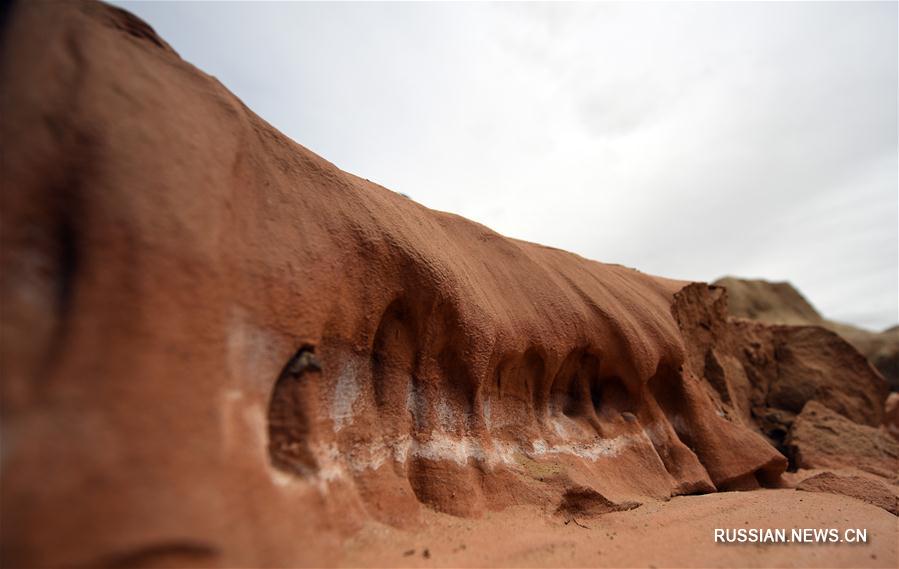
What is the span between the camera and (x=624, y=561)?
11.0ft

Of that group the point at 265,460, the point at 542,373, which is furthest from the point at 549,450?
the point at 265,460

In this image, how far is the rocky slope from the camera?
6.47 feet

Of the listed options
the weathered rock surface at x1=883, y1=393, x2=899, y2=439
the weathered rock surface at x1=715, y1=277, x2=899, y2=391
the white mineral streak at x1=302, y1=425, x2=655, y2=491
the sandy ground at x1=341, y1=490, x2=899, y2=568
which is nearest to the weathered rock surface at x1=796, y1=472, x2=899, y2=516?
the sandy ground at x1=341, y1=490, x2=899, y2=568

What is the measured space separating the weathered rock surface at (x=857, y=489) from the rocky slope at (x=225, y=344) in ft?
5.30

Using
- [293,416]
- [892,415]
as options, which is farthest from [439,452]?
[892,415]

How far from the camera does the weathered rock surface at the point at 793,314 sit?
19828 millimetres

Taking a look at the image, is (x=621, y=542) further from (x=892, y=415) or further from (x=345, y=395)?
(x=892, y=415)

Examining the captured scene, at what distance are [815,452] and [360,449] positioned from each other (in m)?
8.45

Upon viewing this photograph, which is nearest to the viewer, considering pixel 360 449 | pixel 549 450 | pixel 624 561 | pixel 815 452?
pixel 624 561

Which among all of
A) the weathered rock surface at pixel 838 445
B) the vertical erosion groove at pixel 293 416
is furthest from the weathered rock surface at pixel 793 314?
the vertical erosion groove at pixel 293 416

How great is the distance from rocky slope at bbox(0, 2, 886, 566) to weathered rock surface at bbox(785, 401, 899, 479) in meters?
3.61

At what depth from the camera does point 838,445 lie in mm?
8117

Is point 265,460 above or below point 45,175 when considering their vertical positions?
below

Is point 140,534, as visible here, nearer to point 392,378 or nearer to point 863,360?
point 392,378
